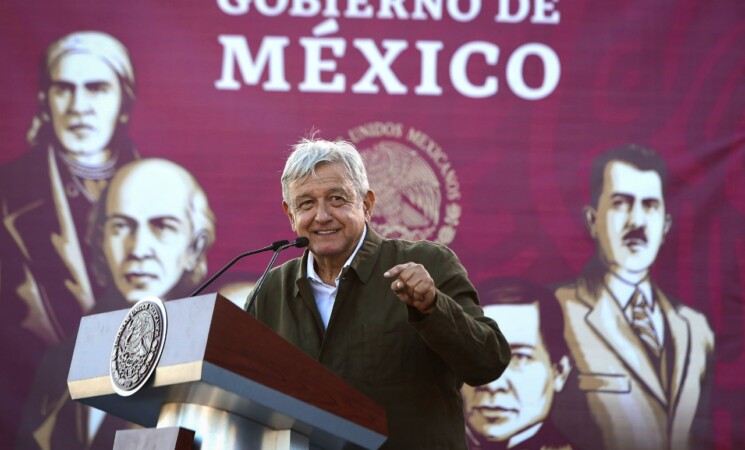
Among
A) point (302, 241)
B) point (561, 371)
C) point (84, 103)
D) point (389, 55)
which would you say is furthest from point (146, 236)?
point (302, 241)

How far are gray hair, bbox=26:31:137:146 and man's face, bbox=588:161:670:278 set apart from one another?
2.01 m

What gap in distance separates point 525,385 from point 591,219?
0.73 m

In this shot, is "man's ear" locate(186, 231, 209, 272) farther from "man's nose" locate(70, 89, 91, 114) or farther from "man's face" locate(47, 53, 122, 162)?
"man's nose" locate(70, 89, 91, 114)

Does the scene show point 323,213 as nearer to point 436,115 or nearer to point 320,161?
point 320,161

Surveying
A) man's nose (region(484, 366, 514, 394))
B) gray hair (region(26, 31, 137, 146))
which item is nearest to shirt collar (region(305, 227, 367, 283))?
man's nose (region(484, 366, 514, 394))

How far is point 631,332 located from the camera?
4105 mm

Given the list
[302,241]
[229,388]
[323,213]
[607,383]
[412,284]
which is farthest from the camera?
[607,383]

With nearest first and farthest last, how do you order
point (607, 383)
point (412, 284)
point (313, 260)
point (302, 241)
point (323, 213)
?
point (412, 284), point (302, 241), point (323, 213), point (313, 260), point (607, 383)

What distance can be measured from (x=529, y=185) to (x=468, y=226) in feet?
1.00

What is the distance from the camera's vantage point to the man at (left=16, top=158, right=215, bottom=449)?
13.8ft

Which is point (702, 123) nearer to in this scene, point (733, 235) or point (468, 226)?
point (733, 235)

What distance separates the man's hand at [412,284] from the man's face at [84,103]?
260cm

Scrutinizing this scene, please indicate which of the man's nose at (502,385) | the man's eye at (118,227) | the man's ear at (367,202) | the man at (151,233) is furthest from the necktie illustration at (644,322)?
the man's eye at (118,227)

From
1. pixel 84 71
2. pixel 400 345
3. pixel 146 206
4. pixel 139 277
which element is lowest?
pixel 400 345
